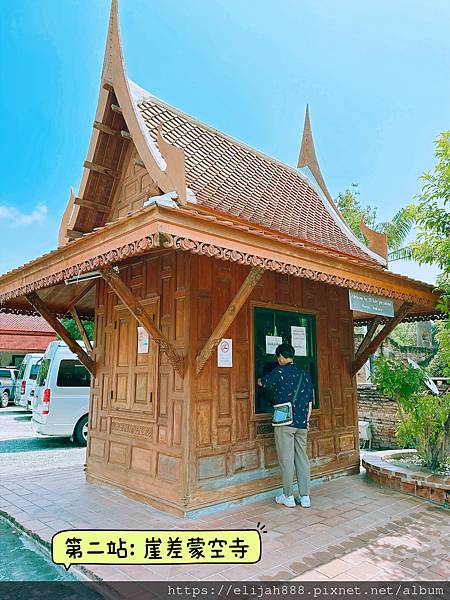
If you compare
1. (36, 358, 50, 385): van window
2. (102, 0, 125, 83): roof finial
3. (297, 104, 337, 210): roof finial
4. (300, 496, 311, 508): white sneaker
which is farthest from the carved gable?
(36, 358, 50, 385): van window

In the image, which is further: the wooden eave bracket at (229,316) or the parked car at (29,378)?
the parked car at (29,378)

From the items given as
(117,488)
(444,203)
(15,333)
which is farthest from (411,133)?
(15,333)

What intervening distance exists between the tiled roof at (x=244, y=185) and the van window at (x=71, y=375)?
557 cm

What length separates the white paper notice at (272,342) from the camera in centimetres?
541

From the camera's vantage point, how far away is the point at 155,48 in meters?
7.69

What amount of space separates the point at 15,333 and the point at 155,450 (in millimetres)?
19436

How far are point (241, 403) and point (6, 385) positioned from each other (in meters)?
16.1

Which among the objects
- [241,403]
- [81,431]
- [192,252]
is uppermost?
[192,252]

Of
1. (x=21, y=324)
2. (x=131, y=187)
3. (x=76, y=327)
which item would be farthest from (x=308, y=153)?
(x=21, y=324)

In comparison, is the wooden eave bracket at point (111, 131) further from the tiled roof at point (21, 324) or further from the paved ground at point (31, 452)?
the tiled roof at point (21, 324)

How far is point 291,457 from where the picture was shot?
15.8ft

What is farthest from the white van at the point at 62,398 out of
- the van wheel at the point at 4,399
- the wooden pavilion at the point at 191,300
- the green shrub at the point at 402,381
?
the van wheel at the point at 4,399

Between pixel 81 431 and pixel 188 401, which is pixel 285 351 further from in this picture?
pixel 81 431

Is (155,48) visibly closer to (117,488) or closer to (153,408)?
(153,408)
